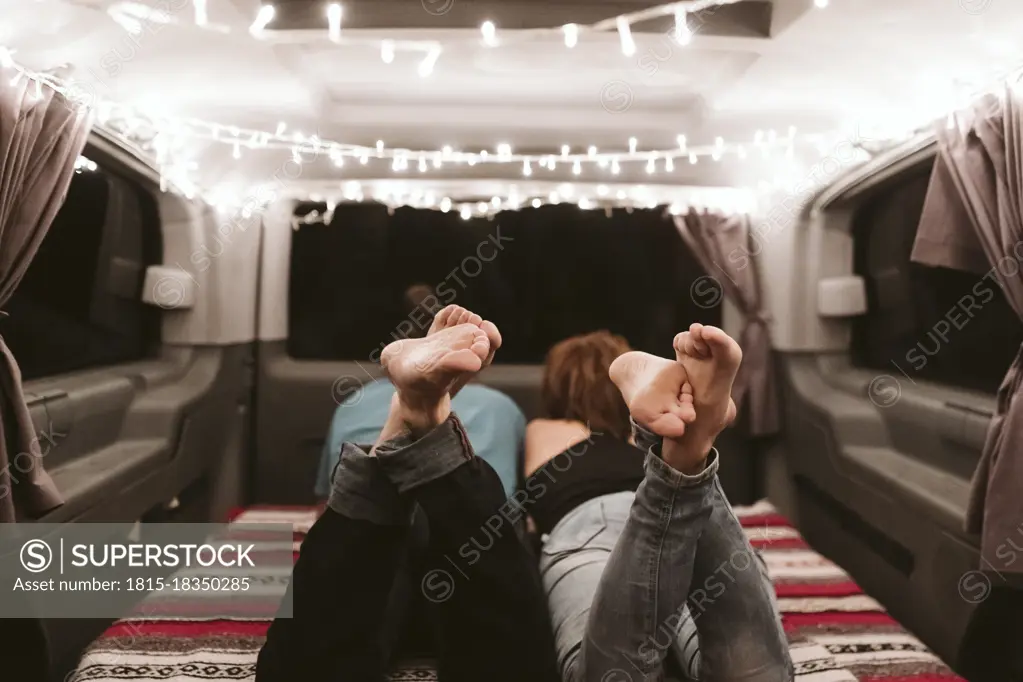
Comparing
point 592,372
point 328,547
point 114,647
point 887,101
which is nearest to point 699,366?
point 328,547

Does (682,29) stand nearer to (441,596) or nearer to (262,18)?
(262,18)

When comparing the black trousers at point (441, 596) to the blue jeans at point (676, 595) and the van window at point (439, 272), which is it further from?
the van window at point (439, 272)

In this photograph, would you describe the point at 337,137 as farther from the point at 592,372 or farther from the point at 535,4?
the point at 592,372

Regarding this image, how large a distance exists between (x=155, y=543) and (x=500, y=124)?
169 cm

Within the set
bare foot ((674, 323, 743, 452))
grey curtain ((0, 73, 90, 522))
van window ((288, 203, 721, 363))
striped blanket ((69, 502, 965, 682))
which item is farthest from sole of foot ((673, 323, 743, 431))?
van window ((288, 203, 721, 363))

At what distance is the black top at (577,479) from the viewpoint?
1.51m

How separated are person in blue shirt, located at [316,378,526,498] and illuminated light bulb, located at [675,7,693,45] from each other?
3.64ft

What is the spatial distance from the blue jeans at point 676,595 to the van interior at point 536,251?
445mm

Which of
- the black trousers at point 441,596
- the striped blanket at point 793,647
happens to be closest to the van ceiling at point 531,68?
the black trousers at point 441,596

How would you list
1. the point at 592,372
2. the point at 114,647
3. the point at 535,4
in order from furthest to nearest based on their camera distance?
1. the point at 592,372
2. the point at 535,4
3. the point at 114,647

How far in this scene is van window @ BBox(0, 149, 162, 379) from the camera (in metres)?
1.62

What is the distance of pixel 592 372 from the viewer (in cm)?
187

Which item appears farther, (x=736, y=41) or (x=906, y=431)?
(x=906, y=431)

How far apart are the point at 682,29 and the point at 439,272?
1.23 meters
